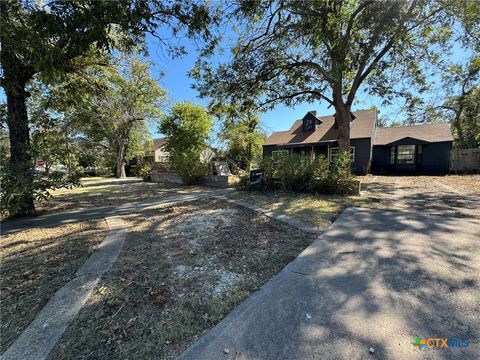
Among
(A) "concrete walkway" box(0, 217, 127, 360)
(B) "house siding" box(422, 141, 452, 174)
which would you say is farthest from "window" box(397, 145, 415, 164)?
(A) "concrete walkway" box(0, 217, 127, 360)

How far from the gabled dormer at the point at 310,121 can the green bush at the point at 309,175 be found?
517 inches

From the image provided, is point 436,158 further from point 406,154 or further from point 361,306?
point 361,306

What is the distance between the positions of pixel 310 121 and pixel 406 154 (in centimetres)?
792

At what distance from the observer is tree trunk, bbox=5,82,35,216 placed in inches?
204

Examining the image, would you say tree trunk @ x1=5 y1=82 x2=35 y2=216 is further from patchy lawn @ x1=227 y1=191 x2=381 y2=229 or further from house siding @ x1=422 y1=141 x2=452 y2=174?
house siding @ x1=422 y1=141 x2=452 y2=174

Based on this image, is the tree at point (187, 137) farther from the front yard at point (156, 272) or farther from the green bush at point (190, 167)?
the front yard at point (156, 272)

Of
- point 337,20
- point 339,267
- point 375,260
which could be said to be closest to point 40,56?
point 339,267

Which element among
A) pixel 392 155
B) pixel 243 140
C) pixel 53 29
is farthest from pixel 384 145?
pixel 53 29

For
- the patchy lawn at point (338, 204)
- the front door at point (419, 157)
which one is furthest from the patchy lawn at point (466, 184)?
the front door at point (419, 157)

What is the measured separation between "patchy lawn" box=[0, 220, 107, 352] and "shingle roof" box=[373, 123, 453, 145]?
64.4 ft

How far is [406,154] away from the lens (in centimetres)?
1681

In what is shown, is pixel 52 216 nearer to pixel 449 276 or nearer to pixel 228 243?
pixel 228 243

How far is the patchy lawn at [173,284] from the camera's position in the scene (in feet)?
6.23

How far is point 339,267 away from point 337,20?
26.0 ft
